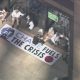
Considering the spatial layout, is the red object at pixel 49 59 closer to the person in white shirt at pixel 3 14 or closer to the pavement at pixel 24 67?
the pavement at pixel 24 67

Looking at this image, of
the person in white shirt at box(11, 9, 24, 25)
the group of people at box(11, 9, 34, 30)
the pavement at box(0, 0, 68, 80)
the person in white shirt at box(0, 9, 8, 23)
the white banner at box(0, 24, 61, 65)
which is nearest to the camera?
the pavement at box(0, 0, 68, 80)

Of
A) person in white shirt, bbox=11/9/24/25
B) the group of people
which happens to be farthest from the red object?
person in white shirt, bbox=11/9/24/25

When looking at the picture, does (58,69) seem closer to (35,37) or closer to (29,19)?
(35,37)

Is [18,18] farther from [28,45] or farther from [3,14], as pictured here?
[28,45]

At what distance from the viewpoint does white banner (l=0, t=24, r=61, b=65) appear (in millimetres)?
29328

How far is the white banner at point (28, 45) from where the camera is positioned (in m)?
29.3

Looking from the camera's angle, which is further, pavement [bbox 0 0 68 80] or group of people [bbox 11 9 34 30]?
group of people [bbox 11 9 34 30]

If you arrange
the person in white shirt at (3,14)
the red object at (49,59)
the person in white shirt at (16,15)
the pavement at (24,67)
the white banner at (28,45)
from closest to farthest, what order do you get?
the pavement at (24,67), the red object at (49,59), the white banner at (28,45), the person in white shirt at (16,15), the person in white shirt at (3,14)

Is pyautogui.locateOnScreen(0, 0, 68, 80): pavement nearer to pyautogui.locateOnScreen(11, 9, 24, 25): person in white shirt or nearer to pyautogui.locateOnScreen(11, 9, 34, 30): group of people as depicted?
pyautogui.locateOnScreen(11, 9, 34, 30): group of people

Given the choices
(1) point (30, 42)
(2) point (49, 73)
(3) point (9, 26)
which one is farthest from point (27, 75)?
(3) point (9, 26)

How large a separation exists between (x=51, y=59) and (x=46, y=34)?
244 centimetres

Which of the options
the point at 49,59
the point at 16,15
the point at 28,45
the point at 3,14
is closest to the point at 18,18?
the point at 16,15

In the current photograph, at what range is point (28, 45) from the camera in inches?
1190

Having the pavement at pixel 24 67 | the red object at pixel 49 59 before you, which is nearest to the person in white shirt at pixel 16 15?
the pavement at pixel 24 67
